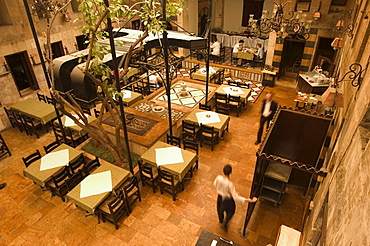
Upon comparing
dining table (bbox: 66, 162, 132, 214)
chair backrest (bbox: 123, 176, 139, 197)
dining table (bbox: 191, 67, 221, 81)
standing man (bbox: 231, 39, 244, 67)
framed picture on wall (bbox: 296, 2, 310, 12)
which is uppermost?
framed picture on wall (bbox: 296, 2, 310, 12)

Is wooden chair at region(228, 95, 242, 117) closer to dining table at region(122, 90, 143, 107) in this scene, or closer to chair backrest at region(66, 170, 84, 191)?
dining table at region(122, 90, 143, 107)

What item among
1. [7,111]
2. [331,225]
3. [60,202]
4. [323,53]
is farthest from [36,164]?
[323,53]

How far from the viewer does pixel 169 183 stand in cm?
565

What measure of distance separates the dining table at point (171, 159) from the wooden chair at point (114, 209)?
42.9 inches

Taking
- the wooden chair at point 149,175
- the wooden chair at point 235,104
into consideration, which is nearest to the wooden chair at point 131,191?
the wooden chair at point 149,175

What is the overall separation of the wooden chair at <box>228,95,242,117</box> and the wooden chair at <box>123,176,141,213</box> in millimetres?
4467

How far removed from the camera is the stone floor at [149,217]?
4863mm

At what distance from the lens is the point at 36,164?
5.71 meters

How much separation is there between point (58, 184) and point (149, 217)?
2.33 m

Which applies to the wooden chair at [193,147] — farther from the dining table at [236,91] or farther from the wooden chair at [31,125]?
the wooden chair at [31,125]

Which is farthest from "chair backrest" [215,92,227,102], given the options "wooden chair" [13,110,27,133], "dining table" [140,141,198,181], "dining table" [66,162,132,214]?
"wooden chair" [13,110,27,133]

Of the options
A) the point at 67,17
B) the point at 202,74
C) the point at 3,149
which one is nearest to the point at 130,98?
the point at 202,74

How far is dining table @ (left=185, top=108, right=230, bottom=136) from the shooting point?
278 inches

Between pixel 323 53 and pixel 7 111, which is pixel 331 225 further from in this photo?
pixel 323 53
